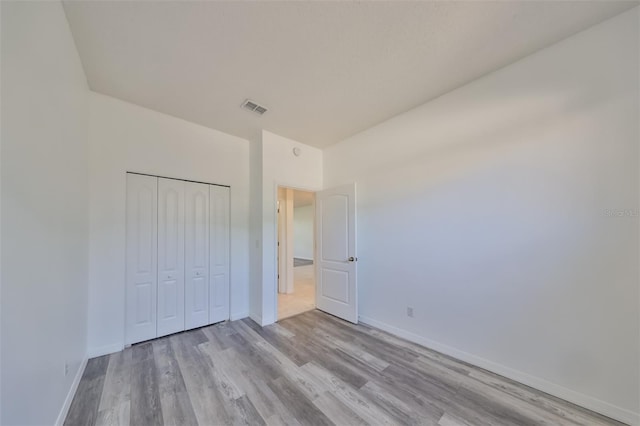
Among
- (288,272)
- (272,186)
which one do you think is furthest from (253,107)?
(288,272)

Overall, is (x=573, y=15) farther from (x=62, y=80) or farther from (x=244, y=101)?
(x=62, y=80)

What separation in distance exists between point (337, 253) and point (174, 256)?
227 cm

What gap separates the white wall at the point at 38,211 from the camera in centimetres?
104

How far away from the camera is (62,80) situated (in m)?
1.66

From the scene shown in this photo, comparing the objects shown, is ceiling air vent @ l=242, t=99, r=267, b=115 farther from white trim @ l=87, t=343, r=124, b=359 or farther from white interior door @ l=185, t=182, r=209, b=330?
white trim @ l=87, t=343, r=124, b=359

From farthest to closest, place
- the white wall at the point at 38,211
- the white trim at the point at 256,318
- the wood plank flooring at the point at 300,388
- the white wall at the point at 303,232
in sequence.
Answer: the white wall at the point at 303,232 < the white trim at the point at 256,318 < the wood plank flooring at the point at 300,388 < the white wall at the point at 38,211

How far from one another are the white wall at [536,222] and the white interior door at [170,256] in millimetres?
2853

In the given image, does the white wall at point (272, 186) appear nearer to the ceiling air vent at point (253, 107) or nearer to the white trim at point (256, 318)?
the white trim at point (256, 318)

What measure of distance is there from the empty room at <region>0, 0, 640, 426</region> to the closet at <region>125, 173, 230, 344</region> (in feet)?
0.08

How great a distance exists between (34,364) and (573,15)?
4.15 metres

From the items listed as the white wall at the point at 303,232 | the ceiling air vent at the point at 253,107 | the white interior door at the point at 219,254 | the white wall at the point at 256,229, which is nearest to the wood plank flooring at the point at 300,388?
the white interior door at the point at 219,254

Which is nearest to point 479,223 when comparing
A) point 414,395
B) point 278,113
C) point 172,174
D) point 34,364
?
point 414,395

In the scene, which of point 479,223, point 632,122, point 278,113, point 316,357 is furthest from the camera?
point 278,113

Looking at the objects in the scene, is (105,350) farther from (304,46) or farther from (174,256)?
(304,46)
